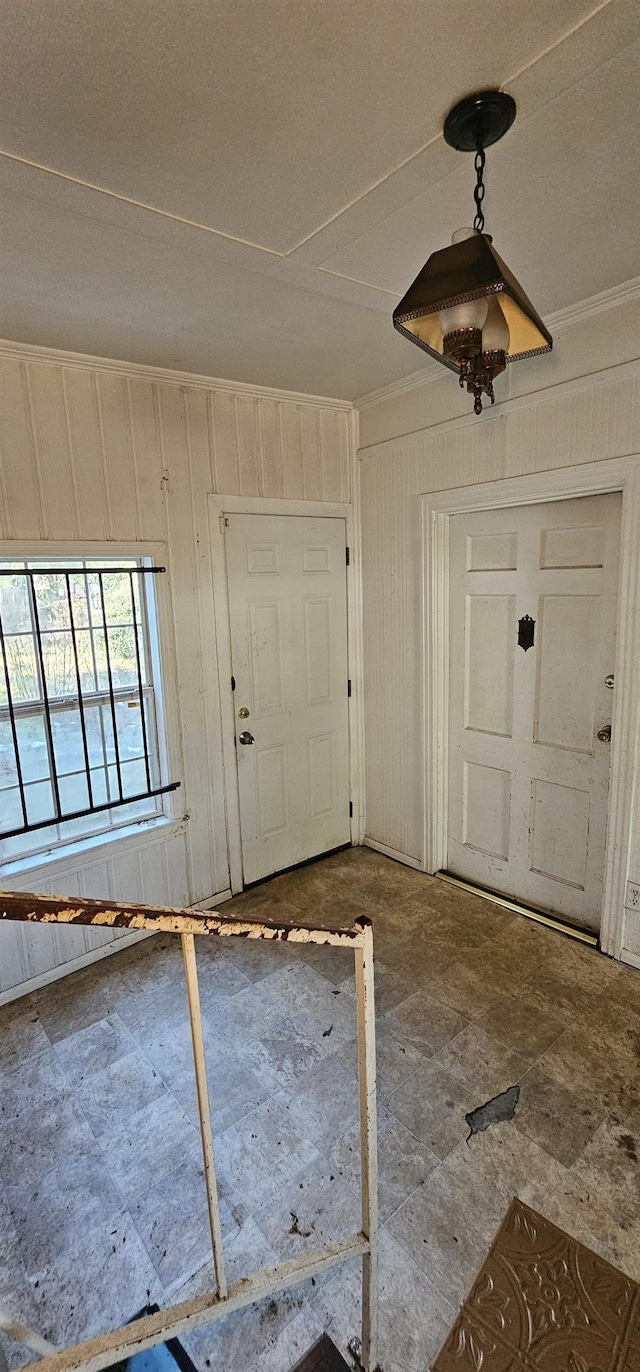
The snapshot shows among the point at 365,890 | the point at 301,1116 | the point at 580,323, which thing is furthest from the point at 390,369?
the point at 301,1116

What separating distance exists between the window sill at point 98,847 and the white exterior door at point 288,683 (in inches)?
18.5

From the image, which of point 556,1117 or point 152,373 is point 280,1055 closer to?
point 556,1117

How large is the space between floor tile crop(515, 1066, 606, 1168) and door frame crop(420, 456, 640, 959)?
2.73 ft

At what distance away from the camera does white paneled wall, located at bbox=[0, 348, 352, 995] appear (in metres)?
2.46

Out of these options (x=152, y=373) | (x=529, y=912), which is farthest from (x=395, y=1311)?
(x=152, y=373)

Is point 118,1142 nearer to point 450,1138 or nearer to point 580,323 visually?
point 450,1138

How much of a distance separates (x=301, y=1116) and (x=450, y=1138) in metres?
0.46

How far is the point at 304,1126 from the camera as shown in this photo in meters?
1.87

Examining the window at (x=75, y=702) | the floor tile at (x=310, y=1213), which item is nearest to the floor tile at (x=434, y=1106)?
the floor tile at (x=310, y=1213)

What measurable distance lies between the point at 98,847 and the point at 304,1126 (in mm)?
1446

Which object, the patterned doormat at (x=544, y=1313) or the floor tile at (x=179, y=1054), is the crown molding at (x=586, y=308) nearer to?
the patterned doormat at (x=544, y=1313)

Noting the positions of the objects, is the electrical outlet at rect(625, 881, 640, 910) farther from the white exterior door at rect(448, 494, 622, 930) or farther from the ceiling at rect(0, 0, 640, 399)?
the ceiling at rect(0, 0, 640, 399)

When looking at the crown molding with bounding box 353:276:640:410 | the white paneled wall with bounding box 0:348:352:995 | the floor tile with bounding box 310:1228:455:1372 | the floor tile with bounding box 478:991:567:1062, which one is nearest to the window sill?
the white paneled wall with bounding box 0:348:352:995

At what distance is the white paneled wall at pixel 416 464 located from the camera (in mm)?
2344
